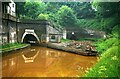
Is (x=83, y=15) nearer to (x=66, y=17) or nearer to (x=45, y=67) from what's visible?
(x=66, y=17)

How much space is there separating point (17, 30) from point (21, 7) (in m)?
6.98

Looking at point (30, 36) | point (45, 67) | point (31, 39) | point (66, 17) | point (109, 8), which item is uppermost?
point (66, 17)

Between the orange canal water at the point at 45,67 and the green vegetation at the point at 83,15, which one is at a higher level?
the green vegetation at the point at 83,15

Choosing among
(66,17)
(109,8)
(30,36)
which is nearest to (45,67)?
(109,8)

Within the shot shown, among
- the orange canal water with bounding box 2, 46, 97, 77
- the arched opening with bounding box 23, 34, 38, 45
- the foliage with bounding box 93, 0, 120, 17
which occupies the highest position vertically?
the foliage with bounding box 93, 0, 120, 17

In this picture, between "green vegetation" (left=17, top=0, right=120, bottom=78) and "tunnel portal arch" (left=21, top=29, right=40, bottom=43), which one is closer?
"green vegetation" (left=17, top=0, right=120, bottom=78)

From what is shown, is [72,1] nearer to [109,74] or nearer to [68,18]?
[68,18]

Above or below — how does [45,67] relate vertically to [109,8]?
below

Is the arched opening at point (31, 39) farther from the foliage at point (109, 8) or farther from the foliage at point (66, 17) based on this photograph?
the foliage at point (66, 17)

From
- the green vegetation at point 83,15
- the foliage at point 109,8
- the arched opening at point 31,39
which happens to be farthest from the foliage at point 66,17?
the foliage at point 109,8

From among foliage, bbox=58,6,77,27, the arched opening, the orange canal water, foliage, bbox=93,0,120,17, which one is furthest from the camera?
foliage, bbox=58,6,77,27

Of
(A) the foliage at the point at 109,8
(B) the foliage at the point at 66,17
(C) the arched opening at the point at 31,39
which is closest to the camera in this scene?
(A) the foliage at the point at 109,8

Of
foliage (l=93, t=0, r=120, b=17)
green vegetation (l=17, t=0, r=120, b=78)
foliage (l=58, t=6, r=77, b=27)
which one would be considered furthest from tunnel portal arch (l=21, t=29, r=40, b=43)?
foliage (l=58, t=6, r=77, b=27)

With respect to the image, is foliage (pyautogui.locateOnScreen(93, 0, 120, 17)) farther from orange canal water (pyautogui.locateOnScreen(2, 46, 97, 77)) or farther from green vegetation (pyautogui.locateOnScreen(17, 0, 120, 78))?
orange canal water (pyautogui.locateOnScreen(2, 46, 97, 77))
